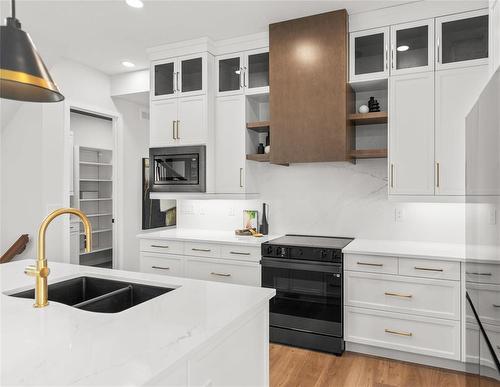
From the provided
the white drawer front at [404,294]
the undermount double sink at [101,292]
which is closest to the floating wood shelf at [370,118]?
the white drawer front at [404,294]

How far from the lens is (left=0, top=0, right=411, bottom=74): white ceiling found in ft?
9.75

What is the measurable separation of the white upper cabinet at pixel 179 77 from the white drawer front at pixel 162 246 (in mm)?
1472

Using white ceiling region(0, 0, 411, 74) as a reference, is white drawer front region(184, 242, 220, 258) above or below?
below

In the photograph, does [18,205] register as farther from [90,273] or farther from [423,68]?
[423,68]

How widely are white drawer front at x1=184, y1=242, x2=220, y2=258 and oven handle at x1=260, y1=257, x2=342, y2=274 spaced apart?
0.47 metres

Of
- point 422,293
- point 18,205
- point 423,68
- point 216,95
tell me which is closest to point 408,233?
point 422,293

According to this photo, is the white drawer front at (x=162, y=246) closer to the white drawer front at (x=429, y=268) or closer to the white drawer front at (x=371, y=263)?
the white drawer front at (x=371, y=263)

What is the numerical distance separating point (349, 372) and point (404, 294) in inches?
27.8

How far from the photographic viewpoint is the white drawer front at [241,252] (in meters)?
3.32

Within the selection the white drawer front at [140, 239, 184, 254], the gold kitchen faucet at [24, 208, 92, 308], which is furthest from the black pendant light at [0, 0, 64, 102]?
the white drawer front at [140, 239, 184, 254]

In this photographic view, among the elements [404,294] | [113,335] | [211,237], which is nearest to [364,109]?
[404,294]

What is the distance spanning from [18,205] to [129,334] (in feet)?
12.1

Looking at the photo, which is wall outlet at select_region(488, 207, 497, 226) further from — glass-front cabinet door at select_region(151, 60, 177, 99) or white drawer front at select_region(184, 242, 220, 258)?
glass-front cabinet door at select_region(151, 60, 177, 99)

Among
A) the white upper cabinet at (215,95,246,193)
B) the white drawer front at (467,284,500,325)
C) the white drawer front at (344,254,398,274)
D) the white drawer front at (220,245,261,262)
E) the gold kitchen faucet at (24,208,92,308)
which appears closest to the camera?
the white drawer front at (467,284,500,325)
